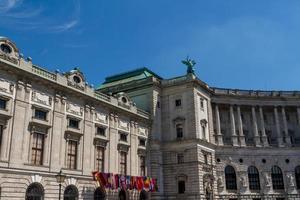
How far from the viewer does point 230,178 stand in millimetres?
59781

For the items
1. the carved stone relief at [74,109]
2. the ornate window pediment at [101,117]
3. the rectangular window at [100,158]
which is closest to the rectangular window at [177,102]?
the ornate window pediment at [101,117]

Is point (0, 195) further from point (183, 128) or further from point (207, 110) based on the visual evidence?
point (207, 110)

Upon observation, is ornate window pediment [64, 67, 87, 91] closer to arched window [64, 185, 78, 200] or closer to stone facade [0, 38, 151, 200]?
stone facade [0, 38, 151, 200]

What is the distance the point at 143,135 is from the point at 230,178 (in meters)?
17.7

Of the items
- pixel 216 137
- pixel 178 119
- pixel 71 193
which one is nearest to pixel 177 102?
pixel 178 119

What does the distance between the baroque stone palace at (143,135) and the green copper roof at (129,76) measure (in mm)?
227

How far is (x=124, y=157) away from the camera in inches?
1918

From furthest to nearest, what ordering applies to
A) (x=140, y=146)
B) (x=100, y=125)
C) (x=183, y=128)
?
(x=183, y=128), (x=140, y=146), (x=100, y=125)

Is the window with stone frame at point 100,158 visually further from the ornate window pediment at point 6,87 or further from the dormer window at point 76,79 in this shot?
the ornate window pediment at point 6,87

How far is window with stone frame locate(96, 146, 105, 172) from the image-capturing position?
4388 centimetres

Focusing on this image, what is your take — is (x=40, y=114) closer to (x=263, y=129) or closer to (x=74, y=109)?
(x=74, y=109)

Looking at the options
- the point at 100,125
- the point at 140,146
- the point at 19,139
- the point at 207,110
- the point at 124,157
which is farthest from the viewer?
the point at 207,110

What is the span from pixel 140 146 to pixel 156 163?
13.4 ft

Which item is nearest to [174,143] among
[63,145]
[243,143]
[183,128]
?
[183,128]
